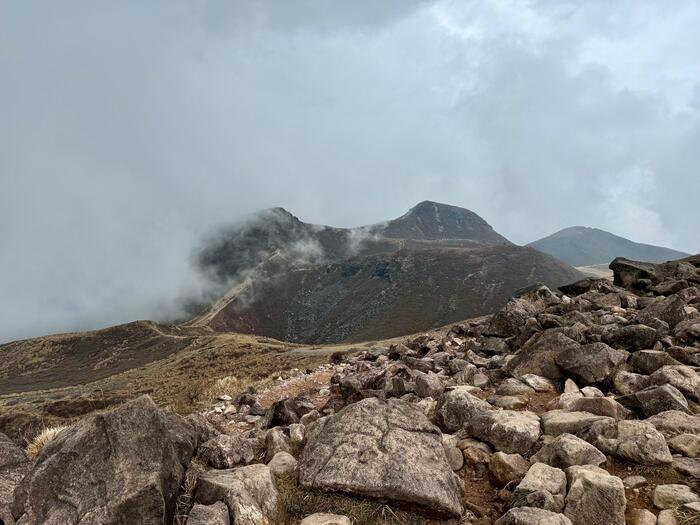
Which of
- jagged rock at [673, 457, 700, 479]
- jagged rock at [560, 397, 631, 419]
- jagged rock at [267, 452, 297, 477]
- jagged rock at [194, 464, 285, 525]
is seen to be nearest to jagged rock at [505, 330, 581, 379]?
jagged rock at [560, 397, 631, 419]

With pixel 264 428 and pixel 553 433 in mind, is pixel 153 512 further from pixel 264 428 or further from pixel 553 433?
pixel 553 433

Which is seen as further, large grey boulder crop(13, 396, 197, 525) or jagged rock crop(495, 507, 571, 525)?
large grey boulder crop(13, 396, 197, 525)

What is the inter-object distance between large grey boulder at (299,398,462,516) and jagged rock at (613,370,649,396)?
18.2ft

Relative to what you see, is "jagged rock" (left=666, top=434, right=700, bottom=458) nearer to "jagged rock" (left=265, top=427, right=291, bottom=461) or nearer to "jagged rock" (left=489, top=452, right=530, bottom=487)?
"jagged rock" (left=489, top=452, right=530, bottom=487)

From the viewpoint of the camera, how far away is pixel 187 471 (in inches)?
274

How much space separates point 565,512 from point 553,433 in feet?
8.05

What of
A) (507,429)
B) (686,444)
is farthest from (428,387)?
(686,444)

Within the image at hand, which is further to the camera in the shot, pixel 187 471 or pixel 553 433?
pixel 553 433

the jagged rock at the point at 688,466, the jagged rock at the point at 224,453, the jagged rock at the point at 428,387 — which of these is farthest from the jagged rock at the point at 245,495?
the jagged rock at the point at 428,387

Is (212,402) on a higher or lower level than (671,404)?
lower

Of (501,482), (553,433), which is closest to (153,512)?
(501,482)

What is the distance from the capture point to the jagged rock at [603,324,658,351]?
12914mm

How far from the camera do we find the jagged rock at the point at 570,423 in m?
7.70

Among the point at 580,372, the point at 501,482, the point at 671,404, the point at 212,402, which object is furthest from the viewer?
the point at 212,402
